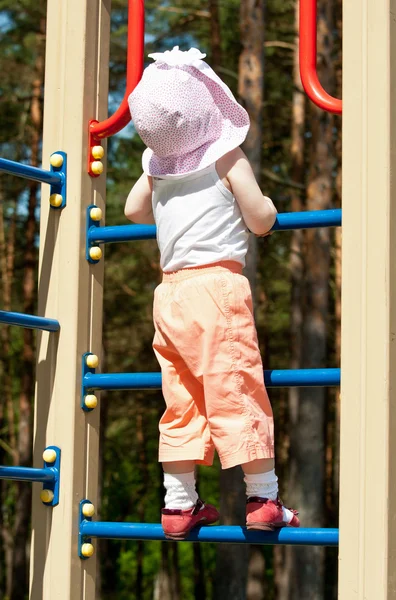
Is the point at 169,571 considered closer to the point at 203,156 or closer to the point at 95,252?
the point at 95,252

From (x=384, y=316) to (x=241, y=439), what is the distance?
50cm

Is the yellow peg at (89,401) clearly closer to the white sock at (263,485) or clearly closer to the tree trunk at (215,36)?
the white sock at (263,485)

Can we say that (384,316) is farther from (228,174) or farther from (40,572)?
(40,572)

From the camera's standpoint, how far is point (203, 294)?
10.1 feet

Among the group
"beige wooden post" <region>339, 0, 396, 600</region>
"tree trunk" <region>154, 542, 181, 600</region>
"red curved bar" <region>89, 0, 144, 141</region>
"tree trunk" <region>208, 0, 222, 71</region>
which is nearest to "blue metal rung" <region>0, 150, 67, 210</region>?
"red curved bar" <region>89, 0, 144, 141</region>

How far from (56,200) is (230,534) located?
117 centimetres

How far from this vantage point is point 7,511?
26.4 metres

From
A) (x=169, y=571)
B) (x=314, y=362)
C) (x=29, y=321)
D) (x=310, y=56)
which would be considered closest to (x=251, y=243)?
(x=314, y=362)

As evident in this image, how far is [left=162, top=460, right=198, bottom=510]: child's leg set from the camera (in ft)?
10.2

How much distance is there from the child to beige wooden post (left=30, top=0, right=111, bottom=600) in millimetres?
344

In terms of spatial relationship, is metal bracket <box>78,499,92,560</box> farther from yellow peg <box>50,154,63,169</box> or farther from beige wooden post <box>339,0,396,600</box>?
yellow peg <box>50,154,63,169</box>

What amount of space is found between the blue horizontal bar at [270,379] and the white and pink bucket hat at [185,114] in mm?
576

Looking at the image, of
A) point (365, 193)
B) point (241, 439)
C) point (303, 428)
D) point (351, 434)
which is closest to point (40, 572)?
point (241, 439)

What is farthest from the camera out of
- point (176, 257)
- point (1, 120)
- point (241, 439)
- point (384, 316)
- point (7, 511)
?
point (7, 511)
